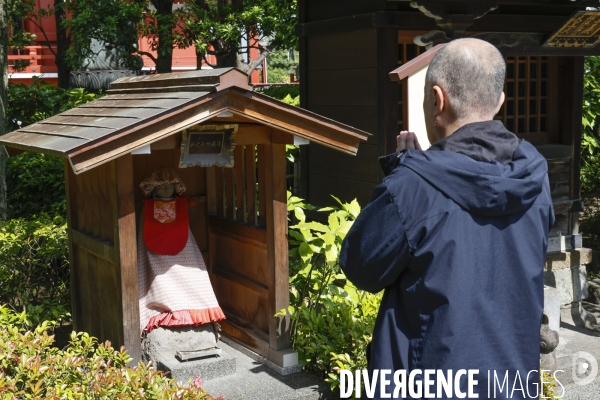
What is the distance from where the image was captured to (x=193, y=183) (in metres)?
6.50

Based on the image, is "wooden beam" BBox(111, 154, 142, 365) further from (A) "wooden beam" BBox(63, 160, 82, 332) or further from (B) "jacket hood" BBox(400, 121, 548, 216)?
(B) "jacket hood" BBox(400, 121, 548, 216)

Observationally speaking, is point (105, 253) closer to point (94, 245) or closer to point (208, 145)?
point (94, 245)

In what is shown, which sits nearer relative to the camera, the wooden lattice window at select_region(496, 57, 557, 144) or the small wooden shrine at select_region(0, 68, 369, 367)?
the small wooden shrine at select_region(0, 68, 369, 367)

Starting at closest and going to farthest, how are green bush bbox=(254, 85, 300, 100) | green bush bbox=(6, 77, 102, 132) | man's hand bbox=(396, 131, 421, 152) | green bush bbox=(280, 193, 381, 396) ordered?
man's hand bbox=(396, 131, 421, 152)
green bush bbox=(280, 193, 381, 396)
green bush bbox=(6, 77, 102, 132)
green bush bbox=(254, 85, 300, 100)

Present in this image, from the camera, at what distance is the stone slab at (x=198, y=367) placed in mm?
5125

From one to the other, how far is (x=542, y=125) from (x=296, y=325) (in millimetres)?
4994

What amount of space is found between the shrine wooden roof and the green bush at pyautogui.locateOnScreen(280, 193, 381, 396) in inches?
28.1

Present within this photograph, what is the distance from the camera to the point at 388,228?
2188mm

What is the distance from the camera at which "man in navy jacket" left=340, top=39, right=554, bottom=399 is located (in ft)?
7.18

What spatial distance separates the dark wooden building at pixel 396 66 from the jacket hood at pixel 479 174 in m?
4.11

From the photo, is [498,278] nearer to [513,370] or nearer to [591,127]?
[513,370]

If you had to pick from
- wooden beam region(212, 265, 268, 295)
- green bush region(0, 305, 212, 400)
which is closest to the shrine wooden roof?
green bush region(0, 305, 212, 400)

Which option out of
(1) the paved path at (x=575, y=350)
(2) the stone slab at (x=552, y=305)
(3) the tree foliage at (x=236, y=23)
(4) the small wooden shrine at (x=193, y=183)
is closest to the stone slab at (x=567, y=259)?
(1) the paved path at (x=575, y=350)

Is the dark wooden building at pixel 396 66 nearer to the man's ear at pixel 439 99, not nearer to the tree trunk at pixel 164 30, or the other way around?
the tree trunk at pixel 164 30
